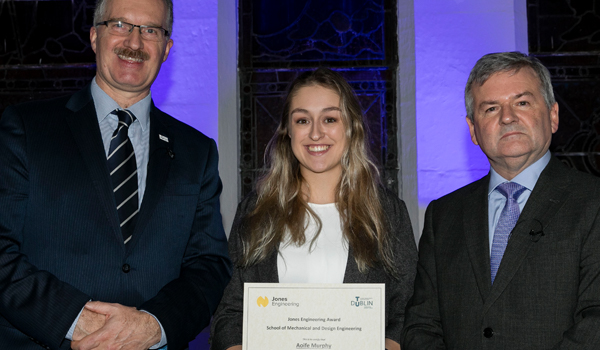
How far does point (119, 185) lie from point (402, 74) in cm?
299

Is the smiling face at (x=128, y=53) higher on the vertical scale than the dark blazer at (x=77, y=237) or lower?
higher

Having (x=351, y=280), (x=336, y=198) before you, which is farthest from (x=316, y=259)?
(x=336, y=198)

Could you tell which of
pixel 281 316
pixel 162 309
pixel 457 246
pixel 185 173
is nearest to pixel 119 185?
pixel 185 173

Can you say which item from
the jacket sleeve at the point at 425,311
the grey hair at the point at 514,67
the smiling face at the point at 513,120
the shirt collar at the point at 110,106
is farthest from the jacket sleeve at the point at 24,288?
the grey hair at the point at 514,67

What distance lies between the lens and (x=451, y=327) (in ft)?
8.32

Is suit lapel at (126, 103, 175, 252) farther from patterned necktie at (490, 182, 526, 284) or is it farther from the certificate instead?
patterned necktie at (490, 182, 526, 284)

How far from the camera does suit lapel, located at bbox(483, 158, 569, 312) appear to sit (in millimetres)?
2398

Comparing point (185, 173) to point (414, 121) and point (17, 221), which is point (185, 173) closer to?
point (17, 221)

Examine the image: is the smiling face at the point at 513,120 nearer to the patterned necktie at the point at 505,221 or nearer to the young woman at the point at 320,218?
the patterned necktie at the point at 505,221

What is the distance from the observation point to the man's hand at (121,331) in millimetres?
2188

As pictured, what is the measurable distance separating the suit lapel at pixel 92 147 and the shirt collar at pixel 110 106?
32 mm

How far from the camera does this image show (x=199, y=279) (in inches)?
101

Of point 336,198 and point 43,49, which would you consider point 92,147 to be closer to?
point 336,198

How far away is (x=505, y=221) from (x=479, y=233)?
0.40 ft
